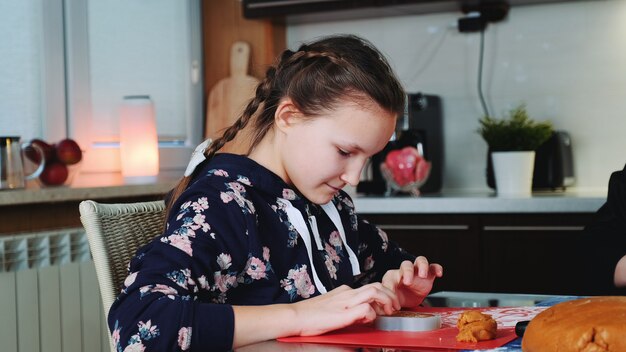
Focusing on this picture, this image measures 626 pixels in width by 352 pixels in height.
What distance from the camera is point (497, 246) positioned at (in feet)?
8.95

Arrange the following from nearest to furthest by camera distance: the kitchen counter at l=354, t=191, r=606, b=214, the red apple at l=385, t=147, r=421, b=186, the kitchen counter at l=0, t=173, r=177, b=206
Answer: the kitchen counter at l=0, t=173, r=177, b=206 → the kitchen counter at l=354, t=191, r=606, b=214 → the red apple at l=385, t=147, r=421, b=186

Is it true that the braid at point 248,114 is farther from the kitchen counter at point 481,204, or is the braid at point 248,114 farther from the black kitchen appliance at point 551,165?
the black kitchen appliance at point 551,165

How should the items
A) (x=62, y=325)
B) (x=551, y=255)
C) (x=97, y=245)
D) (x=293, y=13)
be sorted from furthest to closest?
1. (x=293, y=13)
2. (x=551, y=255)
3. (x=62, y=325)
4. (x=97, y=245)

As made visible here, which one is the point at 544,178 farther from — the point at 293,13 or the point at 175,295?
the point at 175,295

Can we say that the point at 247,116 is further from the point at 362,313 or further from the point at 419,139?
the point at 419,139

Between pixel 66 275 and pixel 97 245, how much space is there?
4.13 feet

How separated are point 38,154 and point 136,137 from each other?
0.51 meters

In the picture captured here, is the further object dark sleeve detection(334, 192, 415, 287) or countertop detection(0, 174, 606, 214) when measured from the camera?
countertop detection(0, 174, 606, 214)

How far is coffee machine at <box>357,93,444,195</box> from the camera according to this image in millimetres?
3078

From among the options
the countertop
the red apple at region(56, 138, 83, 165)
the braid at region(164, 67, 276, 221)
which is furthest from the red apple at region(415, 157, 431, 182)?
the braid at region(164, 67, 276, 221)

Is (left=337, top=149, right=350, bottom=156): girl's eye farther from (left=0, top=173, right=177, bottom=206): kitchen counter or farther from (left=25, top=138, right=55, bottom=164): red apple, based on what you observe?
(left=25, top=138, right=55, bottom=164): red apple

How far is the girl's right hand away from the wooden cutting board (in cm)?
232

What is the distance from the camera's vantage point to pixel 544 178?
300cm

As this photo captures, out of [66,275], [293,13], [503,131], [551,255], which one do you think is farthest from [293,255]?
[293,13]
